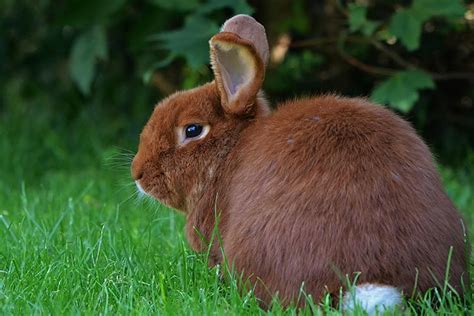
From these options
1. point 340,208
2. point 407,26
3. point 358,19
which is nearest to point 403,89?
point 407,26

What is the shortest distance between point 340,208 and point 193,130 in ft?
2.84

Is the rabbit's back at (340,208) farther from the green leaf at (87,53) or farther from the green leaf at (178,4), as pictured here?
the green leaf at (87,53)

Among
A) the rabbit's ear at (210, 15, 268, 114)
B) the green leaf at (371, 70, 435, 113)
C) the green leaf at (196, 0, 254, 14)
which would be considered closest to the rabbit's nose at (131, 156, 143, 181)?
the rabbit's ear at (210, 15, 268, 114)

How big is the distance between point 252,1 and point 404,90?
6.02 ft

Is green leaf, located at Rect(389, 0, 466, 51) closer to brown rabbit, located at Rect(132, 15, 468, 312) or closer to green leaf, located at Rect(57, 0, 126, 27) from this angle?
green leaf, located at Rect(57, 0, 126, 27)

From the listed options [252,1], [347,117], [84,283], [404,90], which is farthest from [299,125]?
[252,1]

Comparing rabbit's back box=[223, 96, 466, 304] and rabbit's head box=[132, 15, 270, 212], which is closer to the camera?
rabbit's back box=[223, 96, 466, 304]

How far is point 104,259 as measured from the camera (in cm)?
384

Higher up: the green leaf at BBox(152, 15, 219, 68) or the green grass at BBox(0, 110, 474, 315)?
the green leaf at BBox(152, 15, 219, 68)

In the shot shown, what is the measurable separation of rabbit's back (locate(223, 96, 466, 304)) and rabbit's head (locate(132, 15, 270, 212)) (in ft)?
0.81

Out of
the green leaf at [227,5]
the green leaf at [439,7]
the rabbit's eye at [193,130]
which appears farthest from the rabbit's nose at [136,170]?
the green leaf at [439,7]

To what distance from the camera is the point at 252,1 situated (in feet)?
23.4

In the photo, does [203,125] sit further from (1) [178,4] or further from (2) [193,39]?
(1) [178,4]

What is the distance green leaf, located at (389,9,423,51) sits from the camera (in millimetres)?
5555
